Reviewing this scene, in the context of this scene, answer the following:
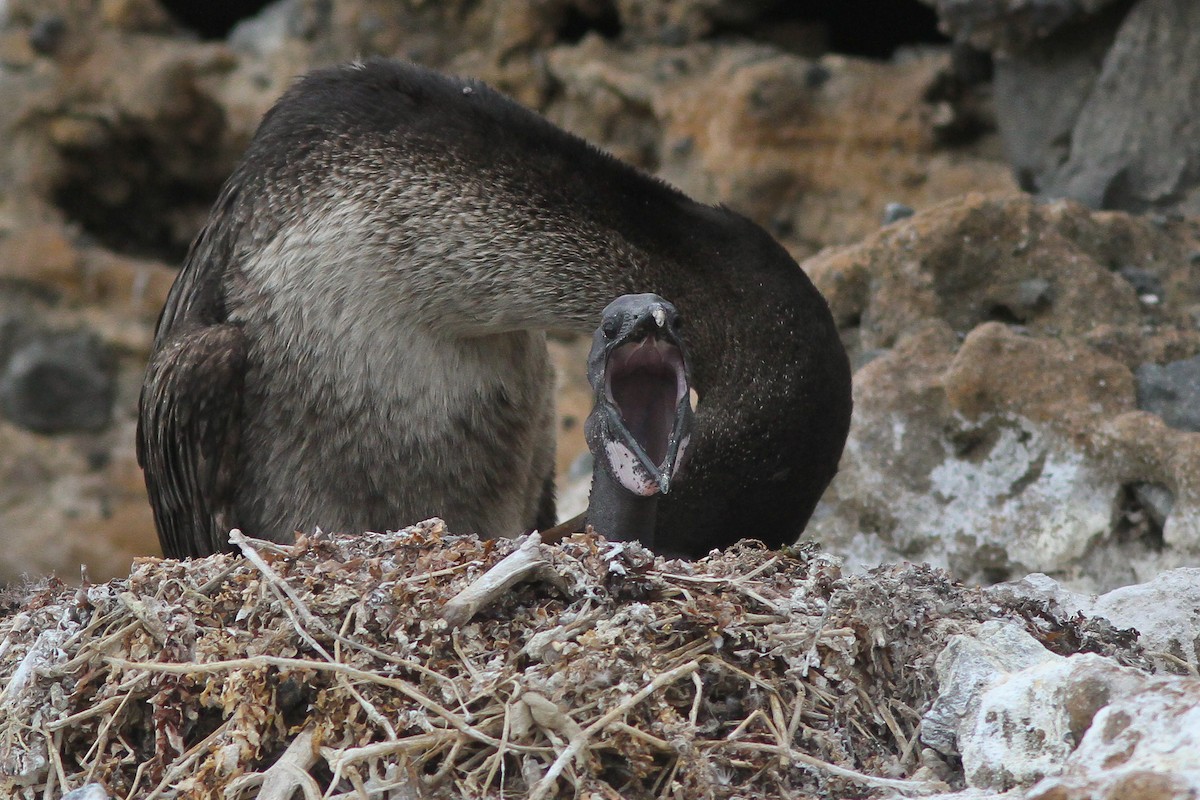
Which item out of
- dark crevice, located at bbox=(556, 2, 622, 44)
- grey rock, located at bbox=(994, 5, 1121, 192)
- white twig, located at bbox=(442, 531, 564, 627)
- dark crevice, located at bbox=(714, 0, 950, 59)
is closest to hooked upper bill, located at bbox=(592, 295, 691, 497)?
white twig, located at bbox=(442, 531, 564, 627)

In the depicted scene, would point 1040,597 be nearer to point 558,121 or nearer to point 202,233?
point 202,233

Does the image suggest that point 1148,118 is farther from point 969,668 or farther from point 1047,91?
point 969,668

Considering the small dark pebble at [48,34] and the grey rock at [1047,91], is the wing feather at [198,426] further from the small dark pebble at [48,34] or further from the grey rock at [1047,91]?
the small dark pebble at [48,34]

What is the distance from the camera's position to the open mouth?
363 cm

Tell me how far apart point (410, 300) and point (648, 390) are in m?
0.97

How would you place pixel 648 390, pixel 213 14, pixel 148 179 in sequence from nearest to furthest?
pixel 648 390
pixel 148 179
pixel 213 14

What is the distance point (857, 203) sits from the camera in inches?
276

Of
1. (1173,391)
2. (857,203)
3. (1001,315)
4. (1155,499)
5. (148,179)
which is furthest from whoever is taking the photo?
(148,179)

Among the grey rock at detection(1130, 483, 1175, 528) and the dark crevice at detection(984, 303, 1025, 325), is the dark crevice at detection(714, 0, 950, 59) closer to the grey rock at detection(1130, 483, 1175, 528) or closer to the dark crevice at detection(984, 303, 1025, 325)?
the dark crevice at detection(984, 303, 1025, 325)

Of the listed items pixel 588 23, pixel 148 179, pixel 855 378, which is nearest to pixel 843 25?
pixel 588 23

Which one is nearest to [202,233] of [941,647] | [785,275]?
[785,275]

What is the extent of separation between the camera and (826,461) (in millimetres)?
4180

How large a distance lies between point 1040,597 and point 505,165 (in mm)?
1969

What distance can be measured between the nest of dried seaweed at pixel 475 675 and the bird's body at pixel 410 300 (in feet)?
3.78
